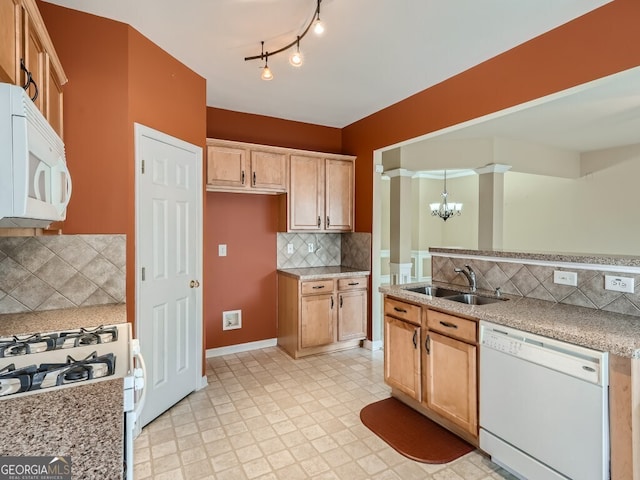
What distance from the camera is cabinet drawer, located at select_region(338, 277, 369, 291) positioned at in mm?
3869

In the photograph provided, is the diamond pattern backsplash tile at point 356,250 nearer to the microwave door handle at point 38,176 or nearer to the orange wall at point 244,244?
the orange wall at point 244,244

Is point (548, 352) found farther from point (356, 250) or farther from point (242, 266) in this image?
point (242, 266)

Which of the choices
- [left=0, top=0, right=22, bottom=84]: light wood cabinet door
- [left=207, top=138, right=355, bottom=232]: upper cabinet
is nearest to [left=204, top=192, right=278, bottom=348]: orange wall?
[left=207, top=138, right=355, bottom=232]: upper cabinet

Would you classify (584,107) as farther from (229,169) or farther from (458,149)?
(229,169)

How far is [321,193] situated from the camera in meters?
4.01

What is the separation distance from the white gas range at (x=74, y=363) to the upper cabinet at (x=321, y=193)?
94.9 inches

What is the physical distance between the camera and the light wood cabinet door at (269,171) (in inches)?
142

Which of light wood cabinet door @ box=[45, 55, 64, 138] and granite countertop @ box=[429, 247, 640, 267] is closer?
light wood cabinet door @ box=[45, 55, 64, 138]

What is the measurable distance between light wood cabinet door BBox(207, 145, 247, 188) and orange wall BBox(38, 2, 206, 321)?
959mm

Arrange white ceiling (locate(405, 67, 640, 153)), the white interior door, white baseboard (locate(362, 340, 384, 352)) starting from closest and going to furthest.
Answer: the white interior door
white ceiling (locate(405, 67, 640, 153))
white baseboard (locate(362, 340, 384, 352))

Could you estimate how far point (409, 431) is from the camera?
2400mm

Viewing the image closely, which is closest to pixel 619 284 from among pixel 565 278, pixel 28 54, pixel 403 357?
pixel 565 278

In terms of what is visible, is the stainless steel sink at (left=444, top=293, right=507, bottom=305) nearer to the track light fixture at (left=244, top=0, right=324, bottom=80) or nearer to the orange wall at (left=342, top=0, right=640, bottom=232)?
the orange wall at (left=342, top=0, right=640, bottom=232)

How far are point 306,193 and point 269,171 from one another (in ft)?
1.59
